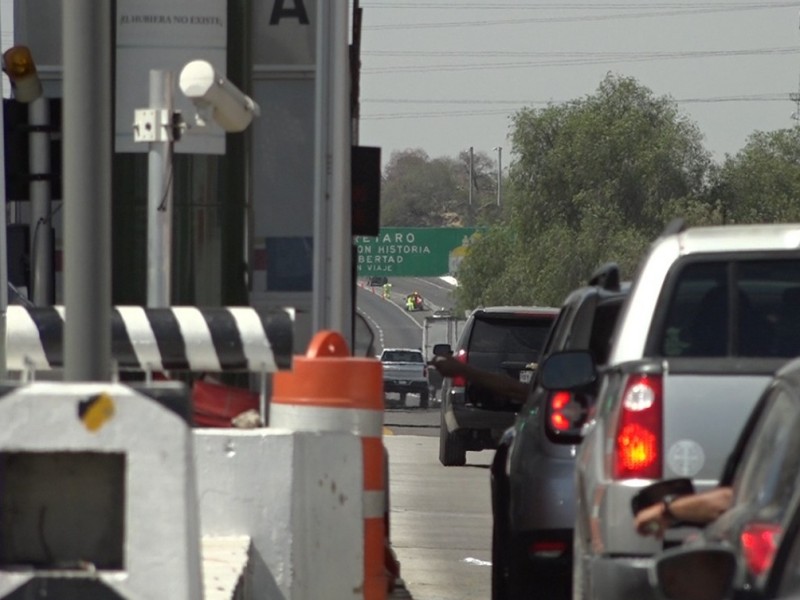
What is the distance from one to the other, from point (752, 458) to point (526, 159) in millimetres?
73388

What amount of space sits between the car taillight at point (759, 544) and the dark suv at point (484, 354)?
19.3 meters

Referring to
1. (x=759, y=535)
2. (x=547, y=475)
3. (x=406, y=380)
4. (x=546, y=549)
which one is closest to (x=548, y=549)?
(x=546, y=549)

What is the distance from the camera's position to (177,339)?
6.86m

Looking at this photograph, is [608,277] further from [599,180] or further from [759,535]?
[599,180]

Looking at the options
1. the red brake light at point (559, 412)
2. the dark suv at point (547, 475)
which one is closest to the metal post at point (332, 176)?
the dark suv at point (547, 475)

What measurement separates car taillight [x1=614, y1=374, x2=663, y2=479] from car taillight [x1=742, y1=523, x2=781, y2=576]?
208 centimetres

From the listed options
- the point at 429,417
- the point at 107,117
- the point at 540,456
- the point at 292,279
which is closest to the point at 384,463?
the point at 540,456

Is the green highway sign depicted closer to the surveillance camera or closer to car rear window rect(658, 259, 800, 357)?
the surveillance camera

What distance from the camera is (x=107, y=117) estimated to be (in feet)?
17.9

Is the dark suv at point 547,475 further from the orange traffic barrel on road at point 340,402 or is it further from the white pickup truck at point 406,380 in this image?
the white pickup truck at point 406,380

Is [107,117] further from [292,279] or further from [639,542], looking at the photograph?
[292,279]

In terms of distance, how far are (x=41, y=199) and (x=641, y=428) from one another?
5112 millimetres

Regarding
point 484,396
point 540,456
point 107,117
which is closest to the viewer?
point 107,117

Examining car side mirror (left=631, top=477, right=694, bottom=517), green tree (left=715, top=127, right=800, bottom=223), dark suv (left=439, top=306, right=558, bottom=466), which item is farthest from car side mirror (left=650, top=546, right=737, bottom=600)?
green tree (left=715, top=127, right=800, bottom=223)
